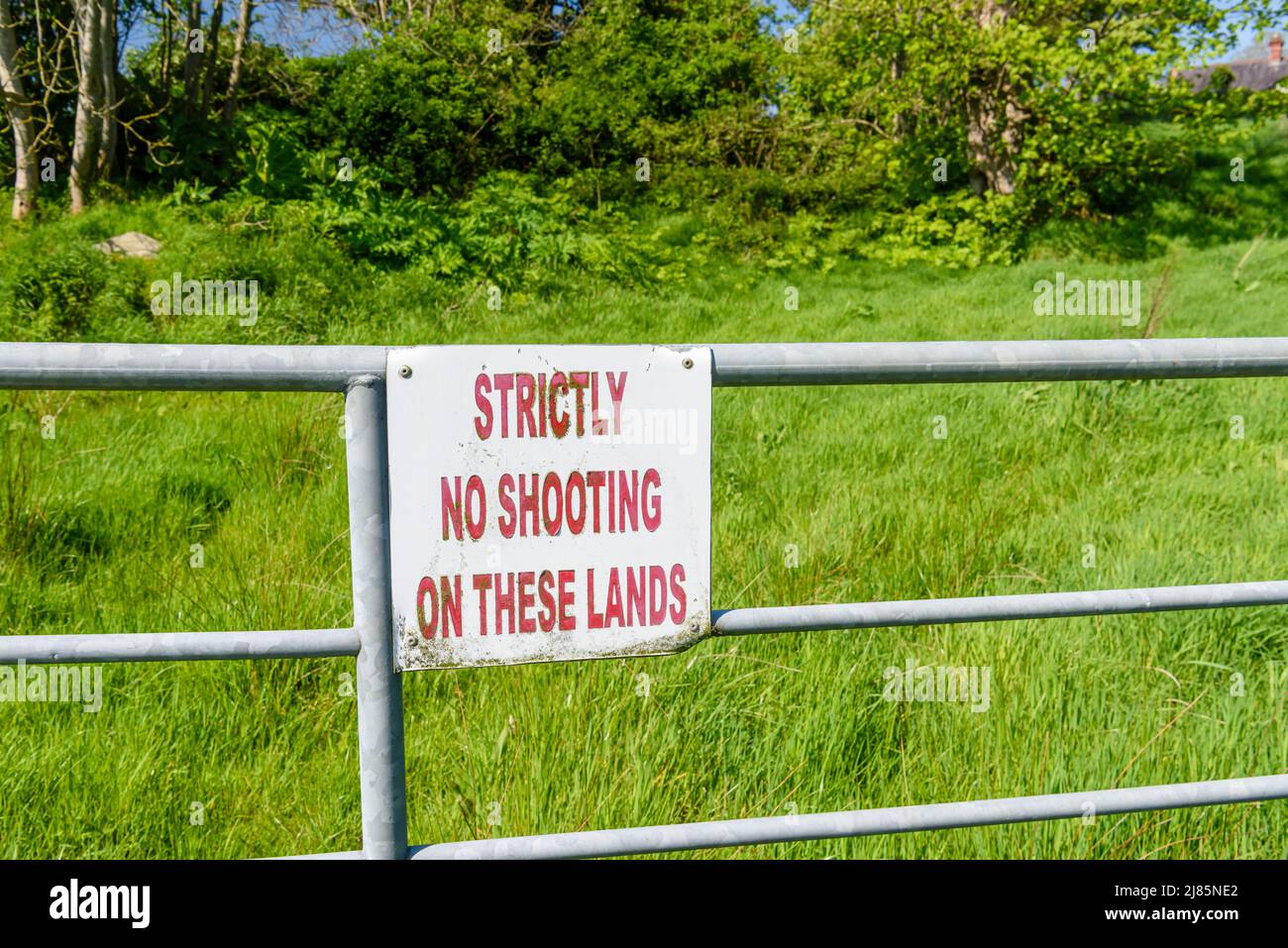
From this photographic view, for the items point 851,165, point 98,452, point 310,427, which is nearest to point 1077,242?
point 851,165

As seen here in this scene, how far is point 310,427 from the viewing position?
5102 mm

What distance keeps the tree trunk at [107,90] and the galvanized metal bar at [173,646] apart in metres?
9.83

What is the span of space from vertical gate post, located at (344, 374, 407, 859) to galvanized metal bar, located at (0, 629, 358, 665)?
4 centimetres

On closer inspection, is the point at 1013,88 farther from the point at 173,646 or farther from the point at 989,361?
the point at 173,646

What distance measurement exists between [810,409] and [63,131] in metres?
9.59

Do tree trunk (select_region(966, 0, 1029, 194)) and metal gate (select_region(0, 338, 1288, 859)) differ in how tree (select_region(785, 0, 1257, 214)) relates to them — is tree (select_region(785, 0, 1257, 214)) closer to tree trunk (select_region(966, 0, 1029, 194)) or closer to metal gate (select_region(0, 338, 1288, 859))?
tree trunk (select_region(966, 0, 1029, 194))

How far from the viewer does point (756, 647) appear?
9.75ft

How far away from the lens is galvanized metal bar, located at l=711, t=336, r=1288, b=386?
139 centimetres

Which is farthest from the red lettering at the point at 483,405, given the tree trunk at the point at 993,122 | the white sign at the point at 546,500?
the tree trunk at the point at 993,122
